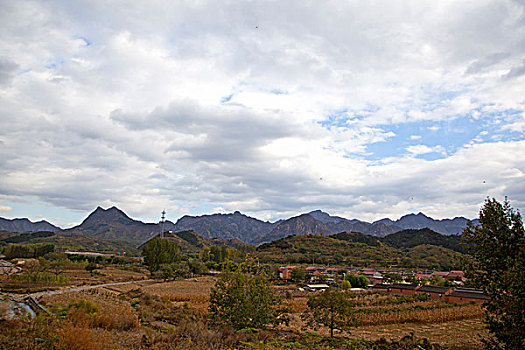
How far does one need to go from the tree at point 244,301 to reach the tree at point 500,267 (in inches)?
271

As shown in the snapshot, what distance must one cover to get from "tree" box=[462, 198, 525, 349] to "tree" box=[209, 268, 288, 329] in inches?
271

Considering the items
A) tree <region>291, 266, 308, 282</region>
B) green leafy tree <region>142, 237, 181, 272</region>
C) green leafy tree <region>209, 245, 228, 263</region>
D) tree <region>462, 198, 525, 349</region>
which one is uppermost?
tree <region>462, 198, 525, 349</region>

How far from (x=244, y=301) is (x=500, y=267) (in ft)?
27.0

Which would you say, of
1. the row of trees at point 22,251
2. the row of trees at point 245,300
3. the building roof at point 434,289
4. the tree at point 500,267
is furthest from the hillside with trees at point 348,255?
the tree at point 500,267

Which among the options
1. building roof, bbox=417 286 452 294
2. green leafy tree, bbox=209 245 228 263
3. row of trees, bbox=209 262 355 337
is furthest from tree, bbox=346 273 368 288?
green leafy tree, bbox=209 245 228 263

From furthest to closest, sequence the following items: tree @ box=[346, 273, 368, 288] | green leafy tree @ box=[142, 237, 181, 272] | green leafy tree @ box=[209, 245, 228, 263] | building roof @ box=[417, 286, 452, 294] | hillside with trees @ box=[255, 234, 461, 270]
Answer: green leafy tree @ box=[209, 245, 228, 263] < hillside with trees @ box=[255, 234, 461, 270] < green leafy tree @ box=[142, 237, 181, 272] < tree @ box=[346, 273, 368, 288] < building roof @ box=[417, 286, 452, 294]

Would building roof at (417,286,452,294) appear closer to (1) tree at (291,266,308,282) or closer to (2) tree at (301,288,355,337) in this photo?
(1) tree at (291,266,308,282)

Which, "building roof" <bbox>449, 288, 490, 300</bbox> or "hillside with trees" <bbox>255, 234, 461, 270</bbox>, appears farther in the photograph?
"hillside with trees" <bbox>255, 234, 461, 270</bbox>

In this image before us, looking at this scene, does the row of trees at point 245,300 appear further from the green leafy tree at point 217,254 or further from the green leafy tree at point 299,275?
the green leafy tree at point 217,254

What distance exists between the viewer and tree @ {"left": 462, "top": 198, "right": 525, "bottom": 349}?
8.14 m

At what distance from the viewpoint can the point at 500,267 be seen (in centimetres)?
880

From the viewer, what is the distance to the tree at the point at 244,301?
12344 millimetres

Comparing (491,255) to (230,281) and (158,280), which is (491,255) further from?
(158,280)

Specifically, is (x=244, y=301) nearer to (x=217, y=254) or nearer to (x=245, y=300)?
(x=245, y=300)
